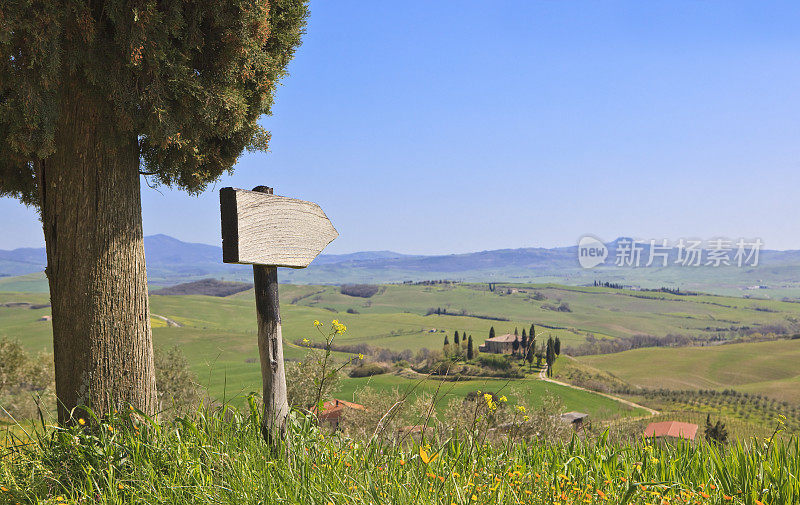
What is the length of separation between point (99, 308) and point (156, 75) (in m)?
1.92

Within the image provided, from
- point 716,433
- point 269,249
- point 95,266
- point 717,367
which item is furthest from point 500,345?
point 269,249

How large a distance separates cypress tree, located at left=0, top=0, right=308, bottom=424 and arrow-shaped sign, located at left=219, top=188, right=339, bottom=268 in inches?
48.8

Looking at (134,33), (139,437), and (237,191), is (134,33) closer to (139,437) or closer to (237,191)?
(237,191)

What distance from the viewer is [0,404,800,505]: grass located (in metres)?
2.85

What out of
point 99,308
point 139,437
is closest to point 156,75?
point 99,308

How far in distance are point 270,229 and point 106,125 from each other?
1831mm

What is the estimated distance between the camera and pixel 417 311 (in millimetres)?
193875

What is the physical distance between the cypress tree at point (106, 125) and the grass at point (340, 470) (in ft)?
1.73

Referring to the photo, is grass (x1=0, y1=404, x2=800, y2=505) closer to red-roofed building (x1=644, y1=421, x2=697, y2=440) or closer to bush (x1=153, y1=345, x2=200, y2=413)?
red-roofed building (x1=644, y1=421, x2=697, y2=440)

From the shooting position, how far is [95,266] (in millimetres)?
4230

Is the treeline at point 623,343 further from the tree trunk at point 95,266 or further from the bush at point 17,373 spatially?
the tree trunk at point 95,266

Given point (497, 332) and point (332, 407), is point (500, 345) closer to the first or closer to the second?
point (497, 332)

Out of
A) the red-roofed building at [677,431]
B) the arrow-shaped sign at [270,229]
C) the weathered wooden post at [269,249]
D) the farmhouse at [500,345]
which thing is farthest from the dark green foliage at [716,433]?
the farmhouse at [500,345]

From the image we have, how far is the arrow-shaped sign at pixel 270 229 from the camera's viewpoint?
3592mm
